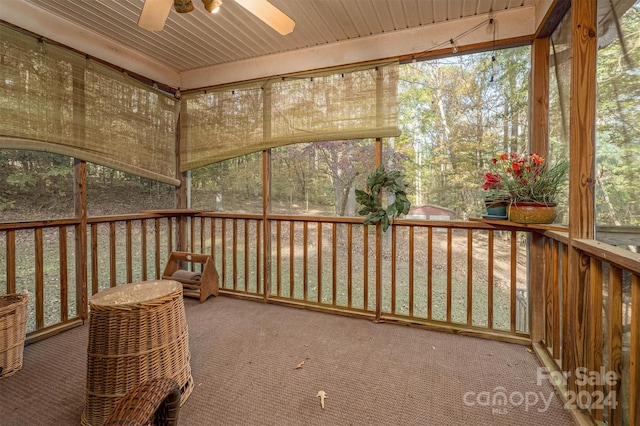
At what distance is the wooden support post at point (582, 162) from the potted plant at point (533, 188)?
13.7 inches

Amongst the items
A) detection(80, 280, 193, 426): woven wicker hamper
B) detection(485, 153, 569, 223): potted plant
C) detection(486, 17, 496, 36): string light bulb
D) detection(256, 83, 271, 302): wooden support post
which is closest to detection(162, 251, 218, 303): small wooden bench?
detection(256, 83, 271, 302): wooden support post

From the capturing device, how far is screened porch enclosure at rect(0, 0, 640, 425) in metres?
1.46

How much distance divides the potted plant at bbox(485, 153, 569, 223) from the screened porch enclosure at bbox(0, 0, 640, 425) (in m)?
0.08

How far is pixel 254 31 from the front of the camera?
99.8 inches

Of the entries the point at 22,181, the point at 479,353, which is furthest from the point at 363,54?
the point at 22,181

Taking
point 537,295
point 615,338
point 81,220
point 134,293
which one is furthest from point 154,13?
point 537,295

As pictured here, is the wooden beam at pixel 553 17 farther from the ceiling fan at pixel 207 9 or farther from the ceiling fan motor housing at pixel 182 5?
the ceiling fan motor housing at pixel 182 5

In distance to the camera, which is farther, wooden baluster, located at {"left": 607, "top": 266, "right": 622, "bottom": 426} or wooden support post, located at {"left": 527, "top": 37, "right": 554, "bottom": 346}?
wooden support post, located at {"left": 527, "top": 37, "right": 554, "bottom": 346}

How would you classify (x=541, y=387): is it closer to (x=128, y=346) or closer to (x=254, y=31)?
(x=128, y=346)

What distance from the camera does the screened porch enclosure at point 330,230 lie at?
1465mm

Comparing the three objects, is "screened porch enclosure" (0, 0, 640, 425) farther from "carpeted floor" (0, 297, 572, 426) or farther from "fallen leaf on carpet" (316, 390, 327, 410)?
"fallen leaf on carpet" (316, 390, 327, 410)

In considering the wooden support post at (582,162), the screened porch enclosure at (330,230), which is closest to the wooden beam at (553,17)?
the screened porch enclosure at (330,230)

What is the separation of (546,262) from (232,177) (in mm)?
2957

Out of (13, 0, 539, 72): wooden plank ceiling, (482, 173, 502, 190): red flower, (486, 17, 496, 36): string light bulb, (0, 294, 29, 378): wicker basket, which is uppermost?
(13, 0, 539, 72): wooden plank ceiling
